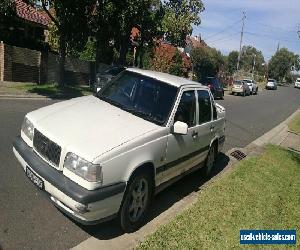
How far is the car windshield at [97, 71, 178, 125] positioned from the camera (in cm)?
604

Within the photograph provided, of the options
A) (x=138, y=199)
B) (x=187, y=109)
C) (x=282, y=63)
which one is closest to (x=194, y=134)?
(x=187, y=109)

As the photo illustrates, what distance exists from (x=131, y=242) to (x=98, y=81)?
608 inches

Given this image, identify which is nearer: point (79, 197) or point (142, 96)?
point (79, 197)

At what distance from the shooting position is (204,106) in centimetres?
736

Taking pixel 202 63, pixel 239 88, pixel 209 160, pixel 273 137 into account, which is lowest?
pixel 273 137

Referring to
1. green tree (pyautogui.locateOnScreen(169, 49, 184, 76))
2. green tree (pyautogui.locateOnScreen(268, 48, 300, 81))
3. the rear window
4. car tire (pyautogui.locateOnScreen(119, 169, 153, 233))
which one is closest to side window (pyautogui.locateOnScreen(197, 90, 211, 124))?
car tire (pyautogui.locateOnScreen(119, 169, 153, 233))

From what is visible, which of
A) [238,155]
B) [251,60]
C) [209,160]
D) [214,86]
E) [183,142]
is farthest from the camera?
[251,60]

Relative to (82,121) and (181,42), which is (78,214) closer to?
(82,121)

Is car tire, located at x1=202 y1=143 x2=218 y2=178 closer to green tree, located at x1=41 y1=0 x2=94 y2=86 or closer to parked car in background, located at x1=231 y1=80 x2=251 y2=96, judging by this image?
green tree, located at x1=41 y1=0 x2=94 y2=86

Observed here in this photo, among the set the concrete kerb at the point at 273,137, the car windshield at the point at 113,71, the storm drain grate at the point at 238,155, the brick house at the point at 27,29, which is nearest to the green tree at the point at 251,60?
the brick house at the point at 27,29

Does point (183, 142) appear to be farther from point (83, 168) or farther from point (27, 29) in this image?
point (27, 29)

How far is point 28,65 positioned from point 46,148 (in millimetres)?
16382

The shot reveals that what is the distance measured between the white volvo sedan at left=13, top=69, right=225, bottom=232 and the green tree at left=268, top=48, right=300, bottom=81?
114647 millimetres

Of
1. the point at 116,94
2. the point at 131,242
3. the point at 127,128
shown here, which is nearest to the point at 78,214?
the point at 131,242
